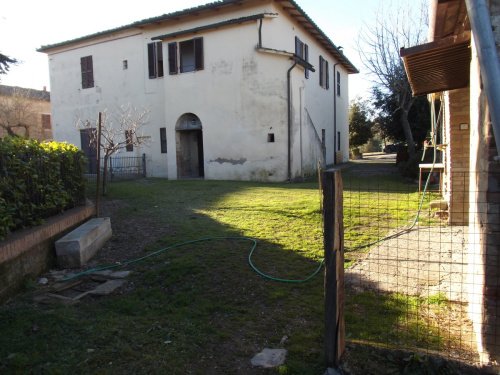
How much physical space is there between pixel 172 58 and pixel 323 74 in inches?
350

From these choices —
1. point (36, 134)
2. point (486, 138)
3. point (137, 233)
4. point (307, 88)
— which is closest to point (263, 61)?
point (307, 88)

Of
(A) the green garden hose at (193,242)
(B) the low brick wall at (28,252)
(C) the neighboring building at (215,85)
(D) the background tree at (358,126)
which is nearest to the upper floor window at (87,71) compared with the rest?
(C) the neighboring building at (215,85)

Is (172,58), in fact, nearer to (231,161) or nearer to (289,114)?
(231,161)

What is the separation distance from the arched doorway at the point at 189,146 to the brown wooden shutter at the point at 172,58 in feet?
6.67

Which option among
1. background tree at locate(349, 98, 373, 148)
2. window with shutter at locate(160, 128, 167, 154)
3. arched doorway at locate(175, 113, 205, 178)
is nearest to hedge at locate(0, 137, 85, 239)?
arched doorway at locate(175, 113, 205, 178)

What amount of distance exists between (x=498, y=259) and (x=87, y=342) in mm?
3451

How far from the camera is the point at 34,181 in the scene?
5957mm

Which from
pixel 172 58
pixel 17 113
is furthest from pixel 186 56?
pixel 17 113

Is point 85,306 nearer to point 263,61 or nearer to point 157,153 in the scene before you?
point 263,61

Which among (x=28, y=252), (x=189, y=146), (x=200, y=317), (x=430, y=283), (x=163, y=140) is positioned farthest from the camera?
(x=163, y=140)

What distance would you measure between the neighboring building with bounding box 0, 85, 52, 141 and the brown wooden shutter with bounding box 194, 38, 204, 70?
1397 cm

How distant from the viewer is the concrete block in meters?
5.85

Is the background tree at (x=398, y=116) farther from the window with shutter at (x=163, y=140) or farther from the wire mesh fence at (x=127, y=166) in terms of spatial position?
the wire mesh fence at (x=127, y=166)

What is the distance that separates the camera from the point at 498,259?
314cm
